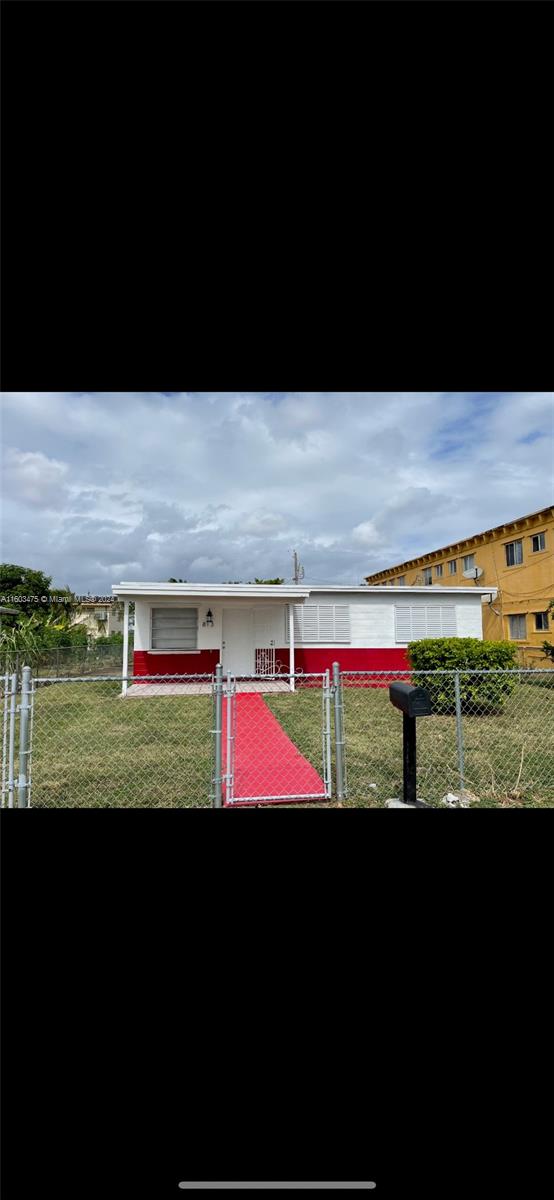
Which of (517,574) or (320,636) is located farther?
(517,574)

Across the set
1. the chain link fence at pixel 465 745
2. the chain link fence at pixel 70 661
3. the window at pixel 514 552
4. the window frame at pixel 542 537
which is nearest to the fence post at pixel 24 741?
the chain link fence at pixel 465 745

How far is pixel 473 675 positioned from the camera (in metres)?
7.71

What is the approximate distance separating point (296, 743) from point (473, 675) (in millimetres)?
3198

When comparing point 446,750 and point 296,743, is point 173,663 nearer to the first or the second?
point 296,743

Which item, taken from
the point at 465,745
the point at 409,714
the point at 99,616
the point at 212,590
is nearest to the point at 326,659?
the point at 212,590

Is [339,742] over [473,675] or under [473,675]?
under

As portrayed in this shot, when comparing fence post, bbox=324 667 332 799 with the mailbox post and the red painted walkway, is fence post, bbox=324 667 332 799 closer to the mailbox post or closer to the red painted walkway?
the red painted walkway

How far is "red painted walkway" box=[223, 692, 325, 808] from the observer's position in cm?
413

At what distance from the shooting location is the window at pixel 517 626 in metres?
16.9

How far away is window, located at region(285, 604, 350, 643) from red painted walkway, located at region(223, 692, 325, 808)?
16.8 ft

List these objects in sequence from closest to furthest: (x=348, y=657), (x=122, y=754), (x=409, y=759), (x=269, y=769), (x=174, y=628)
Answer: (x=409, y=759) < (x=269, y=769) < (x=122, y=754) < (x=174, y=628) < (x=348, y=657)
